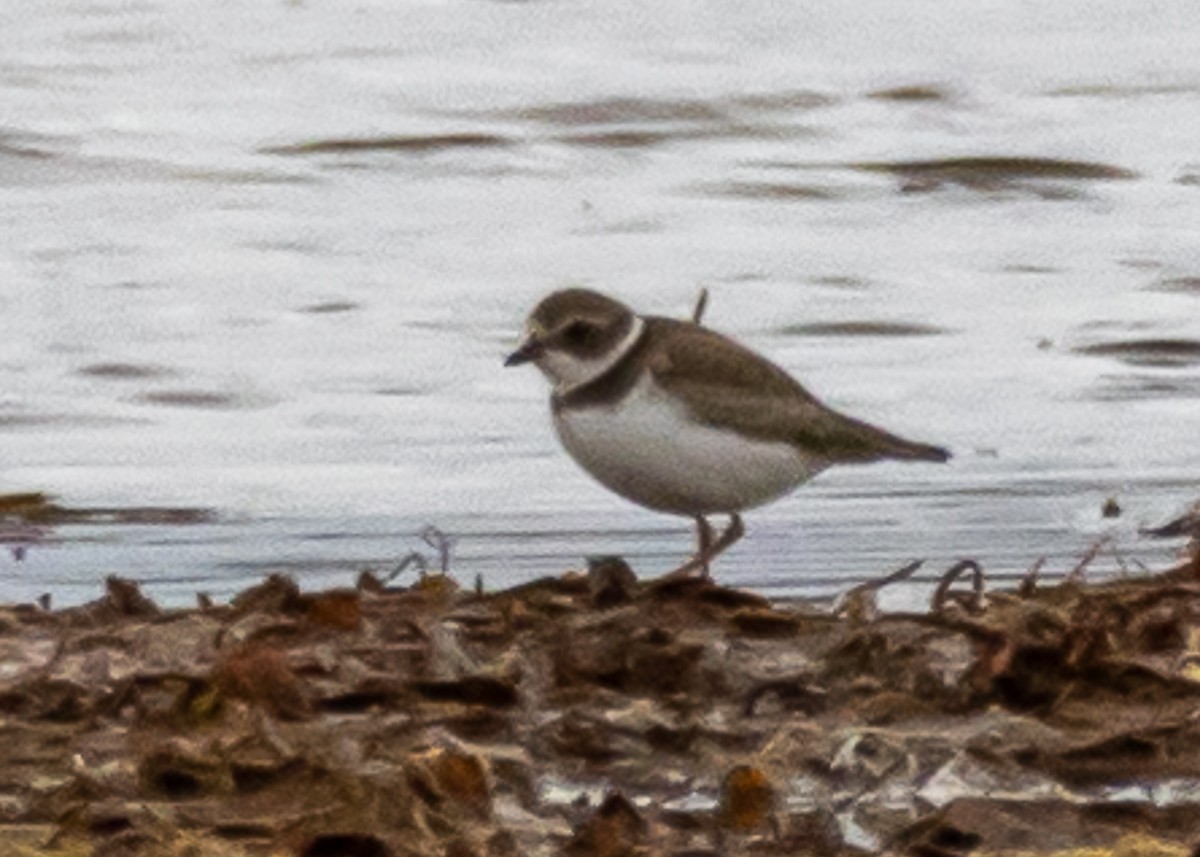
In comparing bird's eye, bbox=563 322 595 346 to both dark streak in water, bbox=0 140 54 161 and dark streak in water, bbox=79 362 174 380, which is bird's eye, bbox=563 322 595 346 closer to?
dark streak in water, bbox=79 362 174 380

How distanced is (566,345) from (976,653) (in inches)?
69.2

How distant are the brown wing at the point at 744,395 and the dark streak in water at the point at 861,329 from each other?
11.1 ft

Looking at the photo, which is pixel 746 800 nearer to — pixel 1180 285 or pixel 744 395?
pixel 744 395

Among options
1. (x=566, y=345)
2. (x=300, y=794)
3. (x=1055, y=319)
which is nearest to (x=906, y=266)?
(x=1055, y=319)

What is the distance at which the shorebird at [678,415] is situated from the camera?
762cm

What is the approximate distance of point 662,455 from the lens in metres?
7.60

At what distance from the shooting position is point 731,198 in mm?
13320

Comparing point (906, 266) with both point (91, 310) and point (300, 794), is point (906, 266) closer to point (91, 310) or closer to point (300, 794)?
point (91, 310)

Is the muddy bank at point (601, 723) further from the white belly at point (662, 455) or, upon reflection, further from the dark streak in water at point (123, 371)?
the dark streak in water at point (123, 371)

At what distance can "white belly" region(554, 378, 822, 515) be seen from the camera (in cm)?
759

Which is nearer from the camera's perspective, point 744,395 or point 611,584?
point 611,584

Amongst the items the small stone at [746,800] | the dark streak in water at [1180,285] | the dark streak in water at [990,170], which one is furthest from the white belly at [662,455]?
the dark streak in water at [990,170]

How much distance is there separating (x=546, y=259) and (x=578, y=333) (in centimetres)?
462

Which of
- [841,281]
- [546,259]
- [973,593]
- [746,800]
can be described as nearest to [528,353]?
[973,593]
